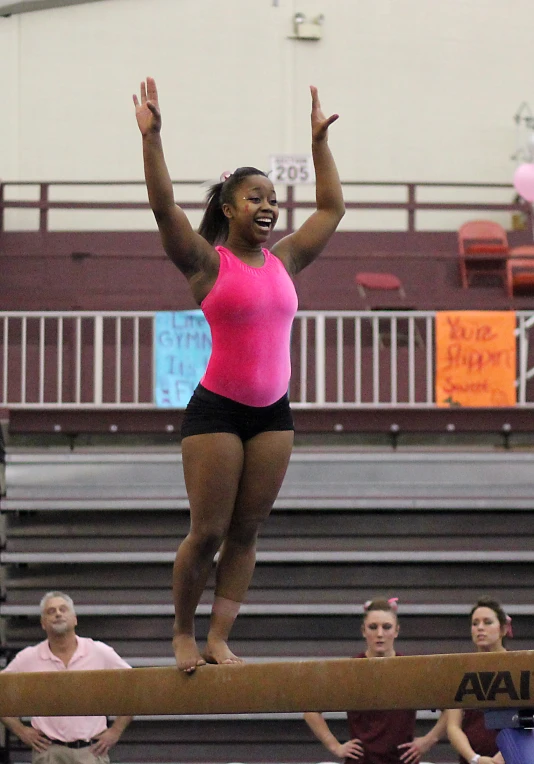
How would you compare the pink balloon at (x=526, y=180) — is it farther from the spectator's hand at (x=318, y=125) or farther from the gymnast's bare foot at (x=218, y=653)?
the gymnast's bare foot at (x=218, y=653)

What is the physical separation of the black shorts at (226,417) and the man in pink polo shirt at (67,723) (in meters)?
3.02

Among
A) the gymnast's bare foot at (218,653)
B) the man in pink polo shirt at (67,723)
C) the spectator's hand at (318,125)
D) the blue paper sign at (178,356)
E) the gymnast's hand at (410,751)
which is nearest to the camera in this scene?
the gymnast's bare foot at (218,653)

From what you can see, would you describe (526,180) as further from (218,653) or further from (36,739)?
(218,653)

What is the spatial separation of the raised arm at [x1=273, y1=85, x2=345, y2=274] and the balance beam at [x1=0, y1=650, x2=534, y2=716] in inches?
42.2

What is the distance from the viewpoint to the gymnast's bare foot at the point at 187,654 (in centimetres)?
316

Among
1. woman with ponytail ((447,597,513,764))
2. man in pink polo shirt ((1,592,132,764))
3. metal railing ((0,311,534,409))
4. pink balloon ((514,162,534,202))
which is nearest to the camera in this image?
woman with ponytail ((447,597,513,764))

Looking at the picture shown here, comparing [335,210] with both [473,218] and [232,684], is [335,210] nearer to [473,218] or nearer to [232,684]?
[232,684]

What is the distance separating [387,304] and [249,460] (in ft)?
22.2

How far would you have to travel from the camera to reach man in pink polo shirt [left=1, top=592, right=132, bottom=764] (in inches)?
234

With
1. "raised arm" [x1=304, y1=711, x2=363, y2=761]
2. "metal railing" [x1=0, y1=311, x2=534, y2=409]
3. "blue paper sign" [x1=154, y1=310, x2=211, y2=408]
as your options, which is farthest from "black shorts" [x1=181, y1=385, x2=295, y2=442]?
"metal railing" [x1=0, y1=311, x2=534, y2=409]

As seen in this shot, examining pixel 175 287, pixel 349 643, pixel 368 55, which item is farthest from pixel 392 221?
pixel 349 643

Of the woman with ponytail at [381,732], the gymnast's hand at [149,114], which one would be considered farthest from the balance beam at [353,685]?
the woman with ponytail at [381,732]

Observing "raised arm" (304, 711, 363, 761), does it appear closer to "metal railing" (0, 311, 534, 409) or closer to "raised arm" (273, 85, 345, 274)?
"raised arm" (273, 85, 345, 274)

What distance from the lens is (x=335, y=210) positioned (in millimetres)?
3463
